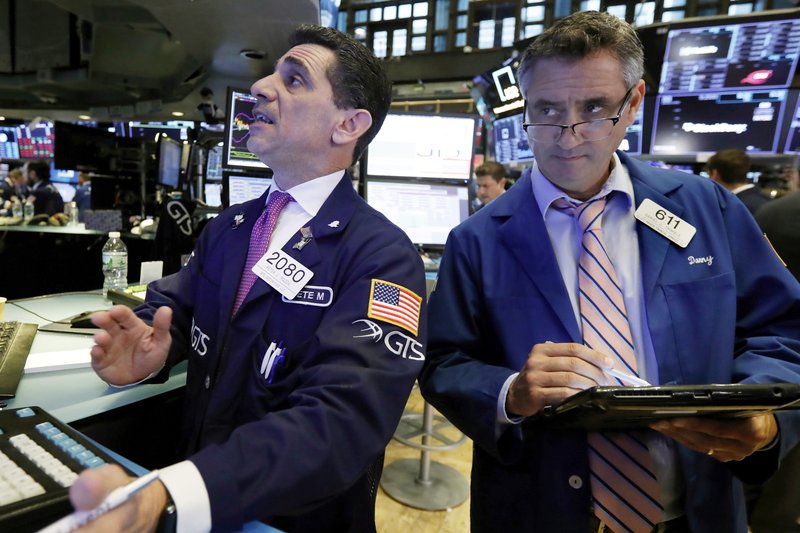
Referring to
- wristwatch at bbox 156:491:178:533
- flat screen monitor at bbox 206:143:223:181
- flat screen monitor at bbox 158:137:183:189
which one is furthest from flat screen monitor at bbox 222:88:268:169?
wristwatch at bbox 156:491:178:533

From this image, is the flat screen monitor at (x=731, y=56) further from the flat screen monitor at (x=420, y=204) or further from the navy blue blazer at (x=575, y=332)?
the navy blue blazer at (x=575, y=332)

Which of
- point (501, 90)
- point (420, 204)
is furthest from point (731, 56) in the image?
point (420, 204)

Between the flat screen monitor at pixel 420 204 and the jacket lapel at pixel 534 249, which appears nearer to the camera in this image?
the jacket lapel at pixel 534 249

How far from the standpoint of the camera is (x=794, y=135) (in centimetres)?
367

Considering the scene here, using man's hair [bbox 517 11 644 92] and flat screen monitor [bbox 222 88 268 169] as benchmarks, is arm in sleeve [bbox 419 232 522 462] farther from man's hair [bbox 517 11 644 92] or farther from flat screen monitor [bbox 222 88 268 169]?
flat screen monitor [bbox 222 88 268 169]

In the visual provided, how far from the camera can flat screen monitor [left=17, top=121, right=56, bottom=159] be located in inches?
414

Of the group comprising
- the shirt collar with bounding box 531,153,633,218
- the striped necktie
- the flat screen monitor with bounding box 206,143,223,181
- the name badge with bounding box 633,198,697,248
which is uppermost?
the flat screen monitor with bounding box 206,143,223,181

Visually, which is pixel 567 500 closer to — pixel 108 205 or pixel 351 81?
pixel 351 81

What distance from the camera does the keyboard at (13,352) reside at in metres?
1.05

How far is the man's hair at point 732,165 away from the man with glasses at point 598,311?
2.85m

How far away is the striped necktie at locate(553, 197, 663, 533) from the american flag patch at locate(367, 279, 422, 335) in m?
0.38

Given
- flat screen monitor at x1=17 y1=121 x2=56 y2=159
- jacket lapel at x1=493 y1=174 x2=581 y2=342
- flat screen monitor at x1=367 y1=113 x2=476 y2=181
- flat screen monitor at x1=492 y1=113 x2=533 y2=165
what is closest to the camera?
jacket lapel at x1=493 y1=174 x2=581 y2=342

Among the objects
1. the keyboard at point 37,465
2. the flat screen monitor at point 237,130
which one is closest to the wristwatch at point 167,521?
the keyboard at point 37,465

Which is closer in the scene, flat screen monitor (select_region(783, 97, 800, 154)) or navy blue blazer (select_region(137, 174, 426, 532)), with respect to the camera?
navy blue blazer (select_region(137, 174, 426, 532))
